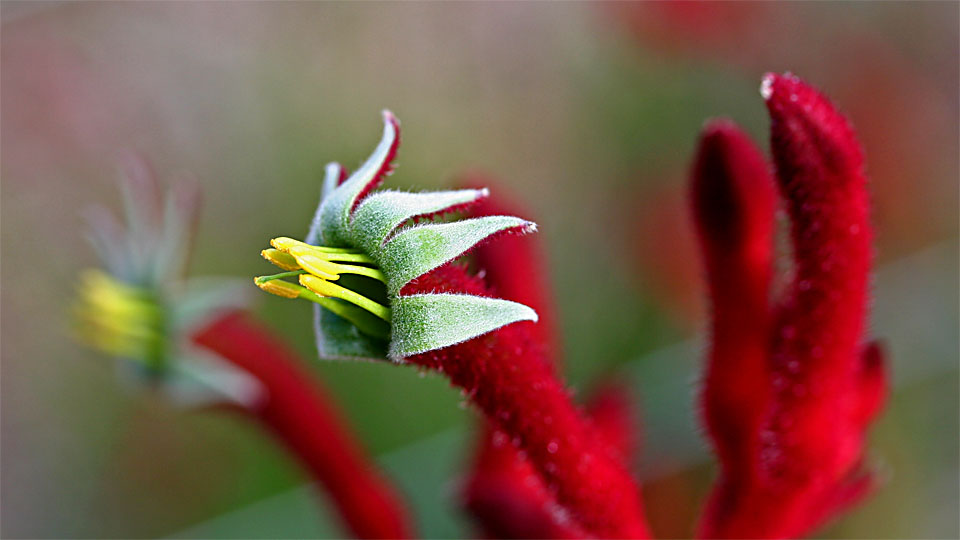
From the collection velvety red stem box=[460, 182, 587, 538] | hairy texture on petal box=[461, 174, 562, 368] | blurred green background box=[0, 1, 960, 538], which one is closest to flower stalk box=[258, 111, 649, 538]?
velvety red stem box=[460, 182, 587, 538]

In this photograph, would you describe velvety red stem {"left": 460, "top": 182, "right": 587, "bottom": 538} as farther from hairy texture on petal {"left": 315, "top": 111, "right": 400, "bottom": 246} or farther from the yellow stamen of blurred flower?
the yellow stamen of blurred flower

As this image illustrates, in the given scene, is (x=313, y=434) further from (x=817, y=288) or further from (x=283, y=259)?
(x=817, y=288)

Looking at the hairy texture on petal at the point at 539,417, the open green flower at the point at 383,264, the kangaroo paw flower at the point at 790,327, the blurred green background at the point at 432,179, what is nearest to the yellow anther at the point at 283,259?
the open green flower at the point at 383,264

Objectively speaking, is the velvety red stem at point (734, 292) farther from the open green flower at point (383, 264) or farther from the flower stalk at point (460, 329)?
the open green flower at point (383, 264)

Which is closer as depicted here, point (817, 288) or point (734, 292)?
point (817, 288)

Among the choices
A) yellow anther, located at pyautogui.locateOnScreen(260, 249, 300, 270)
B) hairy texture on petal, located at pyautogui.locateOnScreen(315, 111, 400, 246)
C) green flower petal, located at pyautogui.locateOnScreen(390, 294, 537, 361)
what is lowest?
green flower petal, located at pyautogui.locateOnScreen(390, 294, 537, 361)

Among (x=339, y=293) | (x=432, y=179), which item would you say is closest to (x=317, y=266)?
(x=339, y=293)

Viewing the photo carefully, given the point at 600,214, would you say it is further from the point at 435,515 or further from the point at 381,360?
the point at 381,360
